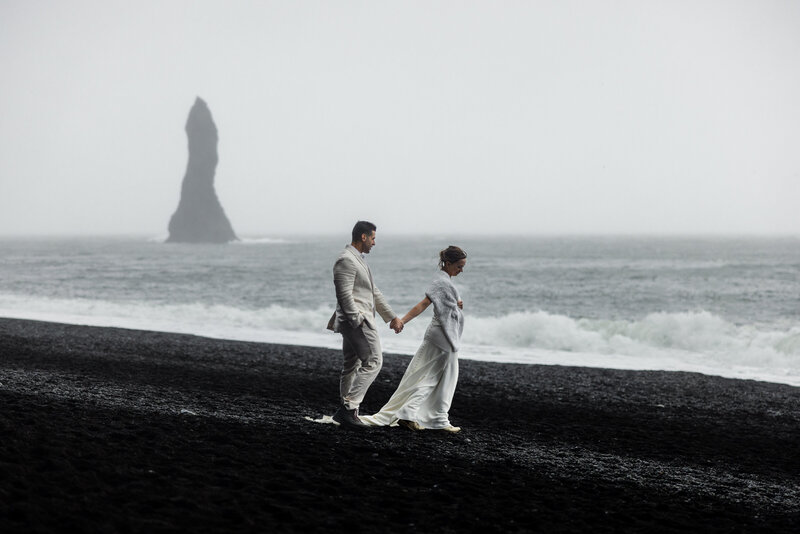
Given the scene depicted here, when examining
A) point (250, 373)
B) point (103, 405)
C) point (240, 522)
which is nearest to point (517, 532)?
point (240, 522)

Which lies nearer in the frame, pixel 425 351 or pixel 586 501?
pixel 586 501

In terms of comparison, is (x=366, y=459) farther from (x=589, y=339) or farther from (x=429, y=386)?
(x=589, y=339)

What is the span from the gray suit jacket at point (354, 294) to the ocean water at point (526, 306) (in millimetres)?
9504

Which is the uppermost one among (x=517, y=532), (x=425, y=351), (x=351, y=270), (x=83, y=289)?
(x=351, y=270)

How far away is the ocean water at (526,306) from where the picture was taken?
18.4 metres

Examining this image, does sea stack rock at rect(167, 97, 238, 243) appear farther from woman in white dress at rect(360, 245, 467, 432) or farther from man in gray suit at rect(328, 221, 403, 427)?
man in gray suit at rect(328, 221, 403, 427)

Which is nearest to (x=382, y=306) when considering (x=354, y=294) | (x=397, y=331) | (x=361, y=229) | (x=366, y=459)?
(x=354, y=294)

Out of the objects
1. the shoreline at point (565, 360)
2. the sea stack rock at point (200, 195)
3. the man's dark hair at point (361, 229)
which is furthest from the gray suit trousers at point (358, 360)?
the sea stack rock at point (200, 195)

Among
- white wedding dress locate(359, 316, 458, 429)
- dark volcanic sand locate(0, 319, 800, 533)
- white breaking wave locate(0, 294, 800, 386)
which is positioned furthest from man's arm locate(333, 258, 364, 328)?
white breaking wave locate(0, 294, 800, 386)

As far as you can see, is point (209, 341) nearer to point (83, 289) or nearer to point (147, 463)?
point (147, 463)

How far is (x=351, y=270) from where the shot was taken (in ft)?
20.8

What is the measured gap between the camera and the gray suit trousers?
254 inches

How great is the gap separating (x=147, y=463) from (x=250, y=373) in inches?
245

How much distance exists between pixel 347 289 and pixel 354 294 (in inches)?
10.7
